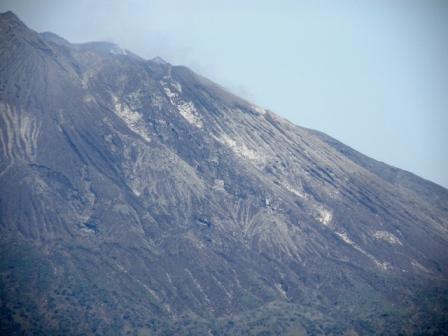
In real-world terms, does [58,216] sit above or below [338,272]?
below

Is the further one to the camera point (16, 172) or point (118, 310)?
point (16, 172)

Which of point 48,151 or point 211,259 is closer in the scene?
point 211,259

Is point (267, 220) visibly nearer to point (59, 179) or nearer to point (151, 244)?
point (151, 244)

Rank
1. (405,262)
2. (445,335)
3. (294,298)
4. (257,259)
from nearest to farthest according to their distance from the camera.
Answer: (445,335) < (294,298) < (257,259) < (405,262)

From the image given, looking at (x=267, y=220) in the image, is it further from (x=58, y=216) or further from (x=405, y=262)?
(x=58, y=216)

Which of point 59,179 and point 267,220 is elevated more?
point 267,220

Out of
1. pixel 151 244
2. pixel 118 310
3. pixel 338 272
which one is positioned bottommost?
pixel 118 310

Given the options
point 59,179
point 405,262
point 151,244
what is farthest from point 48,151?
point 405,262

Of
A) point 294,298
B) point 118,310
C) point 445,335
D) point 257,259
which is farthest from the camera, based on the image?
point 257,259

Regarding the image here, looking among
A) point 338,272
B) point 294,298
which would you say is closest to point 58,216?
point 294,298
